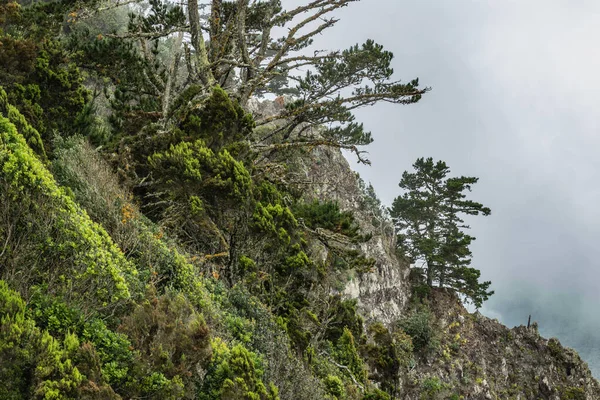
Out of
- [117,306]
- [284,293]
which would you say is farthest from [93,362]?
[284,293]

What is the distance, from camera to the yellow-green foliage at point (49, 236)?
4.55 metres

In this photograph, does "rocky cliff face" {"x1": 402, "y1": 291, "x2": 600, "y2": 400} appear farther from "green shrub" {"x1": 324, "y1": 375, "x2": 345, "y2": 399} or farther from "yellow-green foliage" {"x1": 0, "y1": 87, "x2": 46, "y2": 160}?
"yellow-green foliage" {"x1": 0, "y1": 87, "x2": 46, "y2": 160}

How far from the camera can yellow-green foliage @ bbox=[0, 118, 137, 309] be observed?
14.9 feet

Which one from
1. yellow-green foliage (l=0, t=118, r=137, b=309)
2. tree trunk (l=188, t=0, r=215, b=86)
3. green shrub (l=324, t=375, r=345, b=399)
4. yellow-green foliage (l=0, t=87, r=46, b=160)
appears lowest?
green shrub (l=324, t=375, r=345, b=399)

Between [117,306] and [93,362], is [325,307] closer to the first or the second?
[117,306]

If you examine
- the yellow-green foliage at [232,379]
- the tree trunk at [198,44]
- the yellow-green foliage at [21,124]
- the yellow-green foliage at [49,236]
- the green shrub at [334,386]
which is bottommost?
the green shrub at [334,386]

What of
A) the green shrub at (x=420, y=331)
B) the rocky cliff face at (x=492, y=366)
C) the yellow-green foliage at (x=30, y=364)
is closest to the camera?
the yellow-green foliage at (x=30, y=364)

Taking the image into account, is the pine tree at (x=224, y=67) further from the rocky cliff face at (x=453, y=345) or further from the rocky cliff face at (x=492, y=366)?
the rocky cliff face at (x=492, y=366)

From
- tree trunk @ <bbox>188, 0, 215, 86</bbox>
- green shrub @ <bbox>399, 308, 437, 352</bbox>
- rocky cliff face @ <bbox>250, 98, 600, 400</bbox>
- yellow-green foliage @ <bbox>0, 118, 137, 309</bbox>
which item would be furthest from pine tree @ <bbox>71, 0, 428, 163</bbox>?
green shrub @ <bbox>399, 308, 437, 352</bbox>

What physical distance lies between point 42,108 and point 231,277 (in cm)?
589

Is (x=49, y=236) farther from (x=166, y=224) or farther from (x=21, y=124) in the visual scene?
(x=166, y=224)

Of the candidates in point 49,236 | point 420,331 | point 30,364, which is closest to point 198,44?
point 49,236

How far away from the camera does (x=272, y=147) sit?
1319 centimetres

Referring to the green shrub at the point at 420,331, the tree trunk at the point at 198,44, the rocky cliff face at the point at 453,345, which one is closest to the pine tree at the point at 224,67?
the tree trunk at the point at 198,44
